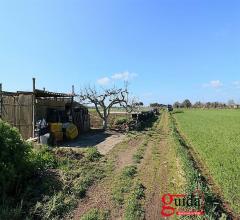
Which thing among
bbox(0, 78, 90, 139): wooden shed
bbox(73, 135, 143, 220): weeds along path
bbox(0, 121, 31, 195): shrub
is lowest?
bbox(73, 135, 143, 220): weeds along path

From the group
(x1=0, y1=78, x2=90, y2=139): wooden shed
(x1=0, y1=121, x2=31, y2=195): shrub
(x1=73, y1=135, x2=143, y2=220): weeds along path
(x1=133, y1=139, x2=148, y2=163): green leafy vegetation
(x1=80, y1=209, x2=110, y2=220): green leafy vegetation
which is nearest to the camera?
(x1=80, y1=209, x2=110, y2=220): green leafy vegetation

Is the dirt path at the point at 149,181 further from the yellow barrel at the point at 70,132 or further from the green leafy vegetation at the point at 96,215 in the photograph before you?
the yellow barrel at the point at 70,132

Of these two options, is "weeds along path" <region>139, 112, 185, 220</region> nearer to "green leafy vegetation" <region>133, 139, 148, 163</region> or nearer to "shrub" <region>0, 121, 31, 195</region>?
"green leafy vegetation" <region>133, 139, 148, 163</region>

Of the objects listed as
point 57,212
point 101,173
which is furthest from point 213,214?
point 101,173

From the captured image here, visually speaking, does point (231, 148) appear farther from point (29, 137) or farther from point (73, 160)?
point (29, 137)

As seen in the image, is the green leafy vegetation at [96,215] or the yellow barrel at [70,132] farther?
the yellow barrel at [70,132]

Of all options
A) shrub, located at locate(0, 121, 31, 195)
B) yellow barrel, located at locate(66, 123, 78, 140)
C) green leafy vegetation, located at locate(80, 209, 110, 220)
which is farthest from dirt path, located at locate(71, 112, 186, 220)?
yellow barrel, located at locate(66, 123, 78, 140)

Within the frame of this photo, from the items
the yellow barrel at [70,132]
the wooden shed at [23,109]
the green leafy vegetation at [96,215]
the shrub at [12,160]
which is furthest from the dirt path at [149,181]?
the wooden shed at [23,109]

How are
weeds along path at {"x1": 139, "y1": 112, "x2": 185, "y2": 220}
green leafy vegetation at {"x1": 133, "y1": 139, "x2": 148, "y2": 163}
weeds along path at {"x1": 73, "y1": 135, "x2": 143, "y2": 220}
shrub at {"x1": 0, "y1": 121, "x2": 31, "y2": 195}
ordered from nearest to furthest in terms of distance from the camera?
weeds along path at {"x1": 73, "y1": 135, "x2": 143, "y2": 220}
weeds along path at {"x1": 139, "y1": 112, "x2": 185, "y2": 220}
shrub at {"x1": 0, "y1": 121, "x2": 31, "y2": 195}
green leafy vegetation at {"x1": 133, "y1": 139, "x2": 148, "y2": 163}

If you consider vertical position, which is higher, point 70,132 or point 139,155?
point 70,132

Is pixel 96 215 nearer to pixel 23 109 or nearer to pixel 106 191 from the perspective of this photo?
pixel 106 191

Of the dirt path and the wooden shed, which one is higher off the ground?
the wooden shed

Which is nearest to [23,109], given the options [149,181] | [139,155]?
[139,155]


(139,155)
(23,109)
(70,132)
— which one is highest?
(23,109)
